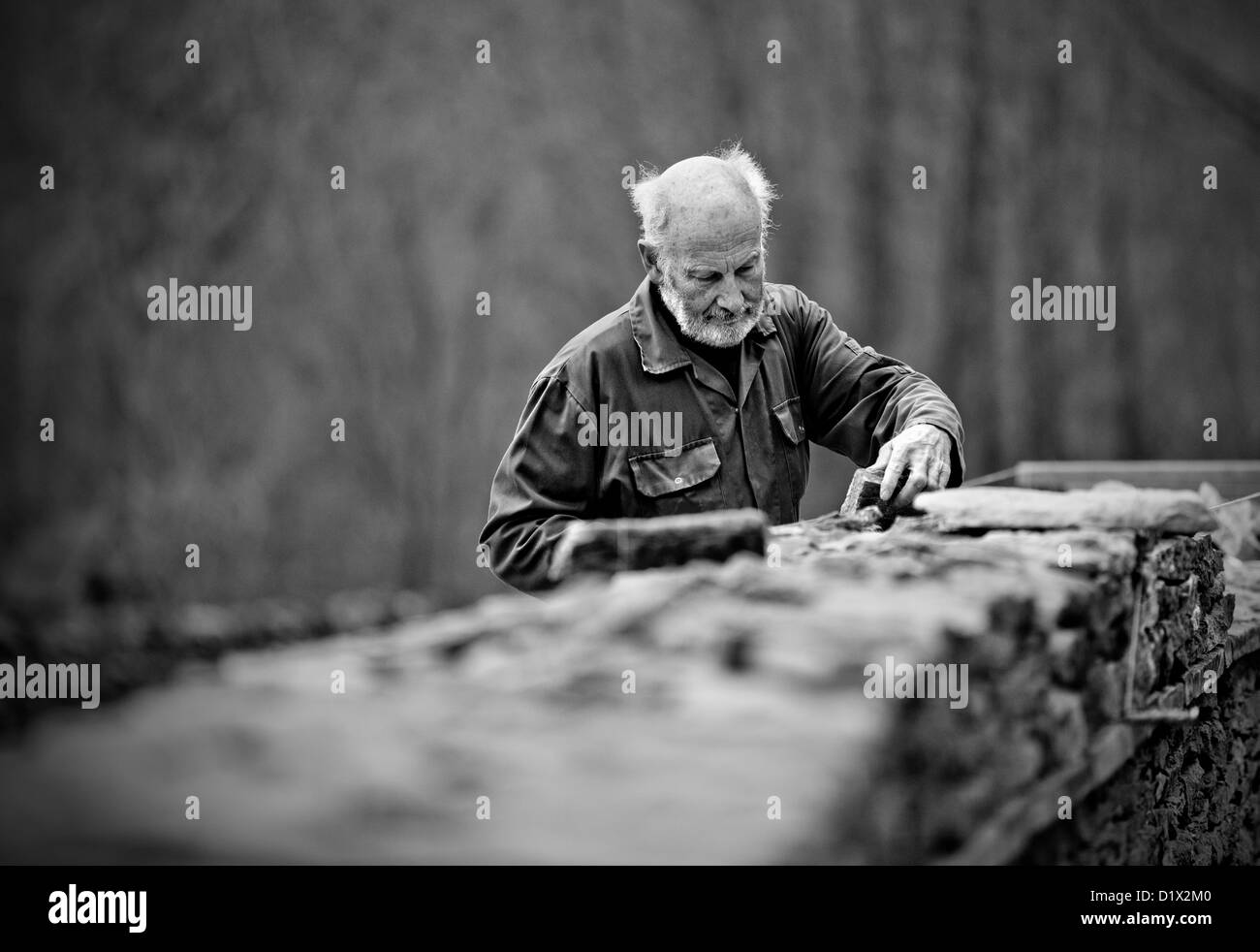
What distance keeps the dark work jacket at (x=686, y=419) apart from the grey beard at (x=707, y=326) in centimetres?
7

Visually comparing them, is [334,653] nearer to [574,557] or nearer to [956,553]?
[574,557]

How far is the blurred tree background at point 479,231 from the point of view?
5363mm

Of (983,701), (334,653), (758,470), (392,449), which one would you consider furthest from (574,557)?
(392,449)

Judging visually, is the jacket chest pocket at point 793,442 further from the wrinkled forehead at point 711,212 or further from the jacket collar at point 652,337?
the wrinkled forehead at point 711,212

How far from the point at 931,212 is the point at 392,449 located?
2775mm

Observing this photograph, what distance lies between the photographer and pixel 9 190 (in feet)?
17.2

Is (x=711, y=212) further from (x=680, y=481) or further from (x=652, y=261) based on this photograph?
(x=680, y=481)

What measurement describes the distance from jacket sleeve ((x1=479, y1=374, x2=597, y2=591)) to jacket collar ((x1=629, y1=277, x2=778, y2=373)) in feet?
0.75

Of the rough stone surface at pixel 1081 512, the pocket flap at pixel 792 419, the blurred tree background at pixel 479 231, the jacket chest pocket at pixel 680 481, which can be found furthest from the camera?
the blurred tree background at pixel 479 231

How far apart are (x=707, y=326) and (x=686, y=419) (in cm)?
24

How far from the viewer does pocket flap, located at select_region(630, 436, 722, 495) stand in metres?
3.31

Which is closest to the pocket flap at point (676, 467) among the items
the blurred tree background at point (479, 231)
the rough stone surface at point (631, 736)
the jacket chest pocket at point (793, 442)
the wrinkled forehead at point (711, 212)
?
the jacket chest pocket at point (793, 442)

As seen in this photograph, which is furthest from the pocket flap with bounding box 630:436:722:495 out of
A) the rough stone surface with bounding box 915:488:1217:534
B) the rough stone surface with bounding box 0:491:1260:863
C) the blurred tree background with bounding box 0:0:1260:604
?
the blurred tree background with bounding box 0:0:1260:604

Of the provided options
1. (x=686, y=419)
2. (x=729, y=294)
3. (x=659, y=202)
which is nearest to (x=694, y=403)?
(x=686, y=419)
